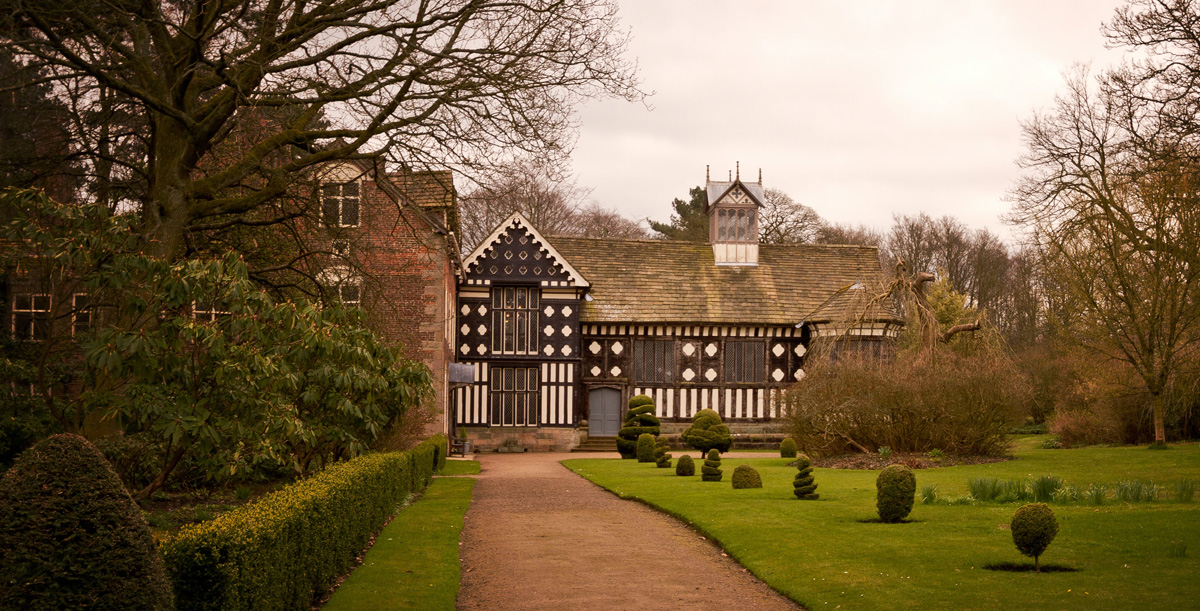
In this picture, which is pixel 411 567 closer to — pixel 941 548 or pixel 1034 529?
pixel 941 548

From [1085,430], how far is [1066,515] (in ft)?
56.8

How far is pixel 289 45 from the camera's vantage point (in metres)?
13.4

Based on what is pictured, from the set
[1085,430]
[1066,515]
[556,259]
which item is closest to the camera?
[1066,515]

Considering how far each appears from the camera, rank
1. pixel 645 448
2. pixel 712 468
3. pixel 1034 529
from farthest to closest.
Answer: pixel 645 448 → pixel 712 468 → pixel 1034 529

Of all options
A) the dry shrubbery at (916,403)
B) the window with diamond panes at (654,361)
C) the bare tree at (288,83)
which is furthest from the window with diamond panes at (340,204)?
the window with diamond panes at (654,361)

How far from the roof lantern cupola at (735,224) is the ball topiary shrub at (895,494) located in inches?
973

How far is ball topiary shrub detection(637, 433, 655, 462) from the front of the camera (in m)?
26.0

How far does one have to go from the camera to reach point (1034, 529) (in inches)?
352

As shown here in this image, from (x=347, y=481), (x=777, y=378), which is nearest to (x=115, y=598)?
(x=347, y=481)

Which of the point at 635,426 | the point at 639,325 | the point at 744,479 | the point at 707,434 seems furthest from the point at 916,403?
the point at 639,325

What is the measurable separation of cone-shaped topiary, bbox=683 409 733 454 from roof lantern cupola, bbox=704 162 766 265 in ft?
31.7

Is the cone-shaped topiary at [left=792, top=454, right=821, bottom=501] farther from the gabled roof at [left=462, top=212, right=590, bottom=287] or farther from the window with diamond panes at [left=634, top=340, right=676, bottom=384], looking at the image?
the window with diamond panes at [left=634, top=340, right=676, bottom=384]

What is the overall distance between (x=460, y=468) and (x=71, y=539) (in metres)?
19.9

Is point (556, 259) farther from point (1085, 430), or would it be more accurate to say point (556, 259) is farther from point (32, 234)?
point (32, 234)
